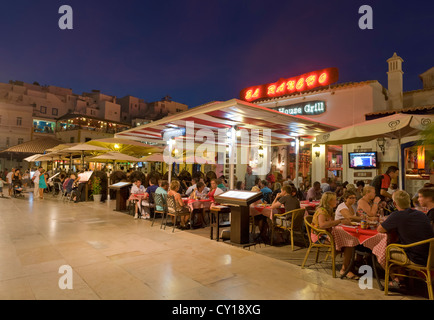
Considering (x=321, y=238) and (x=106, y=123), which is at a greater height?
(x=106, y=123)

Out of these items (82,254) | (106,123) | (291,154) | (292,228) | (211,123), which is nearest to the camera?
(82,254)

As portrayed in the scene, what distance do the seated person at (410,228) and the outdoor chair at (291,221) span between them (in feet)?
7.06

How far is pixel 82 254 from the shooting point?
5.00m

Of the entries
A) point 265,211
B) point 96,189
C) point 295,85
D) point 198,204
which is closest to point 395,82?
point 295,85

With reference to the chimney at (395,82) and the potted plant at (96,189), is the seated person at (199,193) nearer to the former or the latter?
the potted plant at (96,189)

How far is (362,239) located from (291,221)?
1.89 metres

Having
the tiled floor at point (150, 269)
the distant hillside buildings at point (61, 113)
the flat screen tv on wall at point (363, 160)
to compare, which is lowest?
the tiled floor at point (150, 269)

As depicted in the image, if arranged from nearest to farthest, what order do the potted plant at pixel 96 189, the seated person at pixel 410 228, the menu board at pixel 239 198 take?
the seated person at pixel 410 228, the menu board at pixel 239 198, the potted plant at pixel 96 189

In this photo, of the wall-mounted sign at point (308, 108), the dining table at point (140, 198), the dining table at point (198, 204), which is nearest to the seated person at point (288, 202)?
the dining table at point (198, 204)

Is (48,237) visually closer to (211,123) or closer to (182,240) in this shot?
(182,240)

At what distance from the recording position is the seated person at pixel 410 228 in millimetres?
3232

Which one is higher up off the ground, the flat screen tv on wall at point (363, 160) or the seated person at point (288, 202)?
the flat screen tv on wall at point (363, 160)

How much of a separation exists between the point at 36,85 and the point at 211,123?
154 feet
